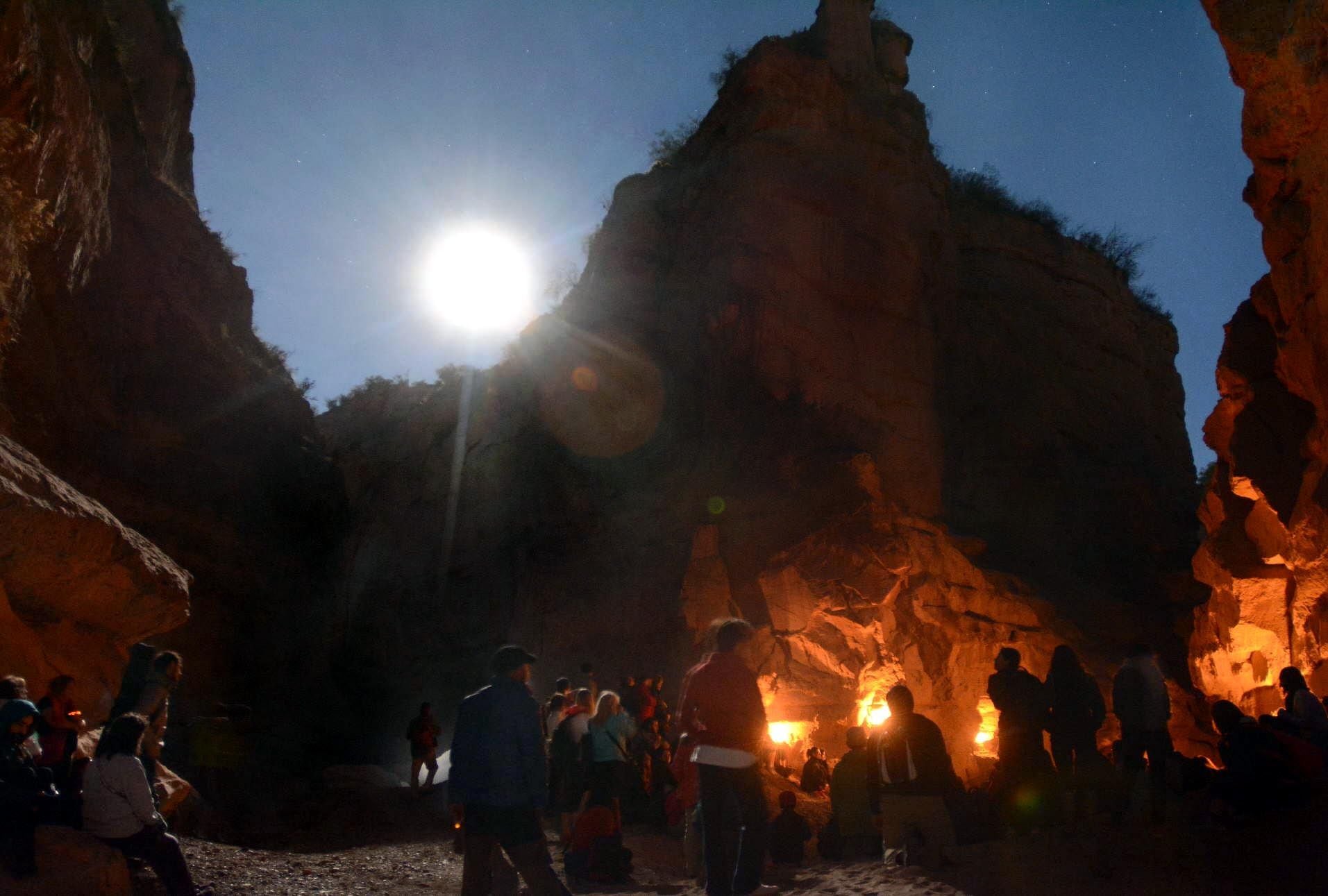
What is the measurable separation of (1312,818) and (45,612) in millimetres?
9697

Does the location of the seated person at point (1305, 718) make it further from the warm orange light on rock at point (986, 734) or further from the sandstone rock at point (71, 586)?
the sandstone rock at point (71, 586)

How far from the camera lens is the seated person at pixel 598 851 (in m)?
7.45

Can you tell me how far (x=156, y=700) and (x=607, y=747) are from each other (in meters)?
3.57

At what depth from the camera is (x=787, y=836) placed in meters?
8.02

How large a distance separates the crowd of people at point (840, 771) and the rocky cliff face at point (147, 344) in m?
8.16

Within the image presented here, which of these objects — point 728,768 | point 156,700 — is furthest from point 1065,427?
point 156,700

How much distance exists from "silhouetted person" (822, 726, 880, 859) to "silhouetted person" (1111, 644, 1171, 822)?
6.79 ft

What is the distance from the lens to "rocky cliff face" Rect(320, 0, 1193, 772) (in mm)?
15664

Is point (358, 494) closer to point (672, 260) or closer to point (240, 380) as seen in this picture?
point (240, 380)

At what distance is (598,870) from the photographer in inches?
293

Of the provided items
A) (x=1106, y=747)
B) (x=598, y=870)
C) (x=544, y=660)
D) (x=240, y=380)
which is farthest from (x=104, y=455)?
(x=1106, y=747)

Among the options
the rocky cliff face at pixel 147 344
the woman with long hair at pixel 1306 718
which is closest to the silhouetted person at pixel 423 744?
the rocky cliff face at pixel 147 344

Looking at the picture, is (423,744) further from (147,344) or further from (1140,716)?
(1140,716)

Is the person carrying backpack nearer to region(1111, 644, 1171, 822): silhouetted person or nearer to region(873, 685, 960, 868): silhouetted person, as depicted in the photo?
region(873, 685, 960, 868): silhouetted person
